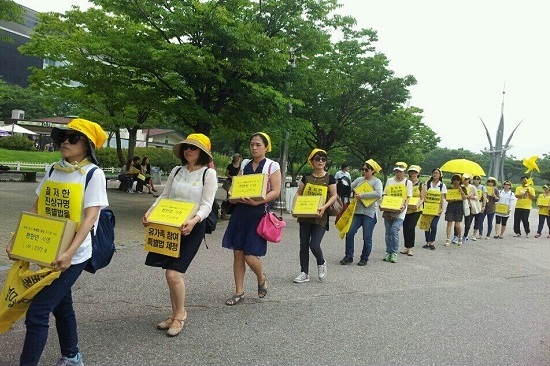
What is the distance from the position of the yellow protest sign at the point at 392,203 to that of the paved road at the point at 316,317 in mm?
894

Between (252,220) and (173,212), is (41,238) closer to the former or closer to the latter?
(173,212)

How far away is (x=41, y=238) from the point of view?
305 centimetres

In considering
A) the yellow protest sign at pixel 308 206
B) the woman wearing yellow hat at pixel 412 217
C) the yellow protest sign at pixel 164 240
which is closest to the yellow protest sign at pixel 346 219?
the yellow protest sign at pixel 308 206

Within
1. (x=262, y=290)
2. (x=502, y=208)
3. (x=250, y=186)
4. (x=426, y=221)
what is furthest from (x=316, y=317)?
(x=502, y=208)

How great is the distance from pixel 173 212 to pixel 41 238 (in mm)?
1129

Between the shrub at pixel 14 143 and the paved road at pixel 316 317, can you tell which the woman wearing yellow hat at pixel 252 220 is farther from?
the shrub at pixel 14 143

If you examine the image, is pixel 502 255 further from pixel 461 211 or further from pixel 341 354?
pixel 341 354

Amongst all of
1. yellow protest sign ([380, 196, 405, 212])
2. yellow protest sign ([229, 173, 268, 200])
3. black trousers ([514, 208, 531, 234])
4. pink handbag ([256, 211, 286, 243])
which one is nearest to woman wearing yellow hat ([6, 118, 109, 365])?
yellow protest sign ([229, 173, 268, 200])

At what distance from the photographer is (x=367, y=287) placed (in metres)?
6.30

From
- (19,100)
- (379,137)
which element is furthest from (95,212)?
(19,100)

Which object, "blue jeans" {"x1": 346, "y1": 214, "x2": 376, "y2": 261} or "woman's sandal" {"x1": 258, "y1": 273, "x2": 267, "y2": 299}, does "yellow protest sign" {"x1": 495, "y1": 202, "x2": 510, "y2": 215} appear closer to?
"blue jeans" {"x1": 346, "y1": 214, "x2": 376, "y2": 261}

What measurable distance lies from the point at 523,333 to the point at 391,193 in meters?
3.96

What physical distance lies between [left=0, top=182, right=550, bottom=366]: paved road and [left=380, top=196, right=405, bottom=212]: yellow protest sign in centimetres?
89

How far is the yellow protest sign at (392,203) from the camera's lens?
323 inches
